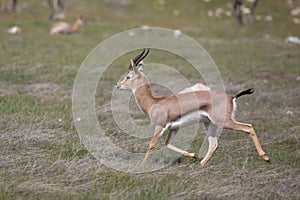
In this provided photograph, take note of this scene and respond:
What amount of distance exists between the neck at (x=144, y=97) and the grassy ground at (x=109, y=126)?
80 centimetres

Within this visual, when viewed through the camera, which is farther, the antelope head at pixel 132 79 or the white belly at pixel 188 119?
the antelope head at pixel 132 79

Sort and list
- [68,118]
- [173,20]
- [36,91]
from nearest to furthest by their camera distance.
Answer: [68,118], [36,91], [173,20]

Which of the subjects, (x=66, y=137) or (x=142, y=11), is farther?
(x=142, y=11)

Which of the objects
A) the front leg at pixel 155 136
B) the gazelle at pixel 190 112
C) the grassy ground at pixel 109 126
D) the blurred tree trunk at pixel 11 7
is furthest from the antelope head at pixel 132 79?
the blurred tree trunk at pixel 11 7

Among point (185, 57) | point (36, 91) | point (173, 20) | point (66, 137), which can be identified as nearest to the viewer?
point (66, 137)

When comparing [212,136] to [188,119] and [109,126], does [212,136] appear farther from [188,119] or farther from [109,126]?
[109,126]

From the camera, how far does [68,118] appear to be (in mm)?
8430

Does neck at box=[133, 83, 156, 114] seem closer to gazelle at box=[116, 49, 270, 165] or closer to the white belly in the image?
gazelle at box=[116, 49, 270, 165]

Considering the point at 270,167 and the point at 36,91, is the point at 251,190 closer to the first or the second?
the point at 270,167

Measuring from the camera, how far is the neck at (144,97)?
692cm

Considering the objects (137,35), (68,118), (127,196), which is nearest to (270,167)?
(127,196)

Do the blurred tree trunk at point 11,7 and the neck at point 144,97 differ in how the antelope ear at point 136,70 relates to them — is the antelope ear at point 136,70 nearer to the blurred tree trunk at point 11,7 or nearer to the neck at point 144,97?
the neck at point 144,97

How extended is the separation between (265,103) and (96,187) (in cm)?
532

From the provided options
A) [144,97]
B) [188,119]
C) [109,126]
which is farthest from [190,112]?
[109,126]
